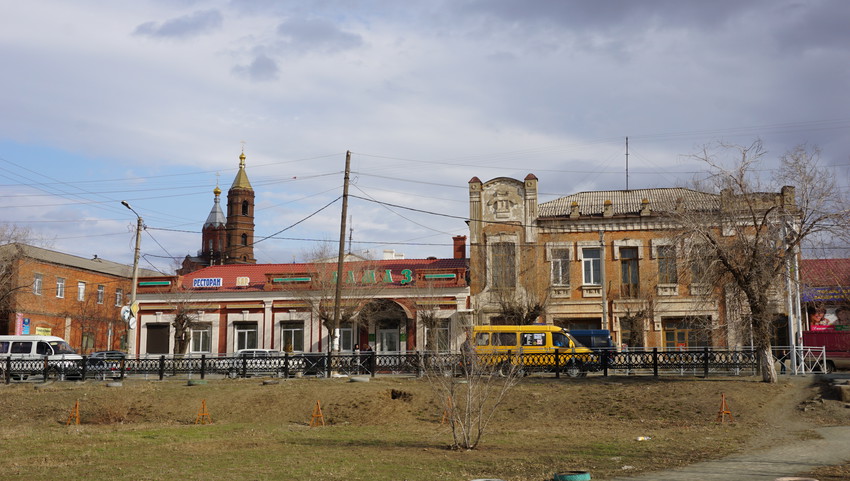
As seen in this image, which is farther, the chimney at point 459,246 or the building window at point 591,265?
the chimney at point 459,246

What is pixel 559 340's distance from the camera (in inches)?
1237

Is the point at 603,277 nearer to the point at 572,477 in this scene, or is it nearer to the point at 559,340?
the point at 559,340

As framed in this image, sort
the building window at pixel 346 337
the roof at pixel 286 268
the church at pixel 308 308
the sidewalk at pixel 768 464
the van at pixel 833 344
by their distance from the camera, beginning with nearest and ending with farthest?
the sidewalk at pixel 768 464 < the van at pixel 833 344 < the church at pixel 308 308 < the building window at pixel 346 337 < the roof at pixel 286 268

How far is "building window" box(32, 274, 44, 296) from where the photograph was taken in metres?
51.5

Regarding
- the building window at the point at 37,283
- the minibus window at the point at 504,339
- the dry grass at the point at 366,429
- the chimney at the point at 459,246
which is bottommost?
the dry grass at the point at 366,429

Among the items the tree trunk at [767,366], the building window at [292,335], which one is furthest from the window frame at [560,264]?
the tree trunk at [767,366]

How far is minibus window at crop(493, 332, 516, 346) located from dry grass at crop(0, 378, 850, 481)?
5153 millimetres

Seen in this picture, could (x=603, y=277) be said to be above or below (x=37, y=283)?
below

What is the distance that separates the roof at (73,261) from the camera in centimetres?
5072

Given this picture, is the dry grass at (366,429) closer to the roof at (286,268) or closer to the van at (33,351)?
the van at (33,351)

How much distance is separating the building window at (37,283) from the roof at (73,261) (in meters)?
1.22

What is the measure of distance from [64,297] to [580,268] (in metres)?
36.7

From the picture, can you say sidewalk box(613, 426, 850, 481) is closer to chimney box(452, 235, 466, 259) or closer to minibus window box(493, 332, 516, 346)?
minibus window box(493, 332, 516, 346)

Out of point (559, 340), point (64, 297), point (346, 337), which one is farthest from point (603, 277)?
point (64, 297)
